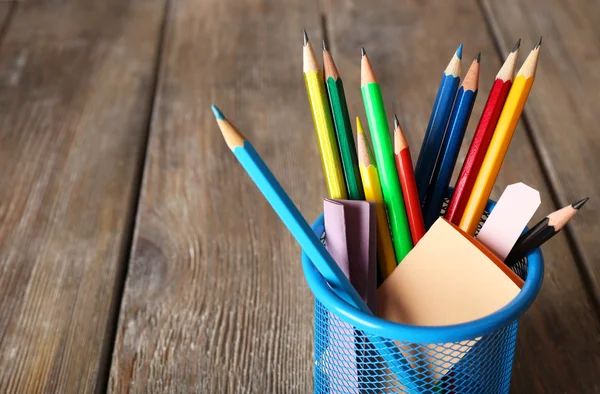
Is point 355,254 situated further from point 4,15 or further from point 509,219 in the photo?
point 4,15

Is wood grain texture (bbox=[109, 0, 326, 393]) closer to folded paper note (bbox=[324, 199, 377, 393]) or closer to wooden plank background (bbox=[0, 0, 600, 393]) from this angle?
wooden plank background (bbox=[0, 0, 600, 393])

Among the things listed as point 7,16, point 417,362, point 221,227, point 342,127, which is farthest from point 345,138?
point 7,16

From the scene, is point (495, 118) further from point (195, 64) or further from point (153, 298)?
point (195, 64)

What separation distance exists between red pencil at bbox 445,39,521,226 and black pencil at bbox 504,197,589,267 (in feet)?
0.11

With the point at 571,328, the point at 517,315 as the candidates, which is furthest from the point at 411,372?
the point at 571,328

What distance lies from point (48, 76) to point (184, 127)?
0.56ft

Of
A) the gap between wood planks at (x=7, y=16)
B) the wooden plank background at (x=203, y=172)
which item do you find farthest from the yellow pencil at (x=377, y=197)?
the gap between wood planks at (x=7, y=16)

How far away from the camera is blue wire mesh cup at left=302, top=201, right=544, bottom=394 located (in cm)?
29

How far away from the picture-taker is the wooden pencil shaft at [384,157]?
1.09ft

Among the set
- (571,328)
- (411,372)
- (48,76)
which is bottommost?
(571,328)

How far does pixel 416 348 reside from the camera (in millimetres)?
309

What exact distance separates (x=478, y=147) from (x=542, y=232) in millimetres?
52

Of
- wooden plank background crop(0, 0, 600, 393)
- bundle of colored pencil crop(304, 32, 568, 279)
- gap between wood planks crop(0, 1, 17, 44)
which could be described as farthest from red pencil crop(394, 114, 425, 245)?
gap between wood planks crop(0, 1, 17, 44)

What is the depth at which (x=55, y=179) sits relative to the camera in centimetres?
58
